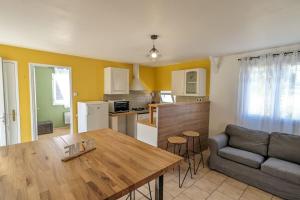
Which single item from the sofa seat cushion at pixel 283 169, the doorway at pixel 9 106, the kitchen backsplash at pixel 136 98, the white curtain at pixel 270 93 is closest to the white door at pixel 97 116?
the kitchen backsplash at pixel 136 98

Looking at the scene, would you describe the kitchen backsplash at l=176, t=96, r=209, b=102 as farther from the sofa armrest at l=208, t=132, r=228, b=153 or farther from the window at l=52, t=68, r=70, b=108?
the window at l=52, t=68, r=70, b=108

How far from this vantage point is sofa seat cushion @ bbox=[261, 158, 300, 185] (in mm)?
2111

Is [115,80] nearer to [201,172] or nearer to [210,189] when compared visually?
[201,172]

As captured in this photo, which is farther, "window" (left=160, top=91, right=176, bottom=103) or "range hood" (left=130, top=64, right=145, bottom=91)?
"window" (left=160, top=91, right=176, bottom=103)

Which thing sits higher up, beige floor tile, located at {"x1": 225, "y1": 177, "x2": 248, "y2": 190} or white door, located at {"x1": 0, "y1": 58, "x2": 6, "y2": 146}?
white door, located at {"x1": 0, "y1": 58, "x2": 6, "y2": 146}

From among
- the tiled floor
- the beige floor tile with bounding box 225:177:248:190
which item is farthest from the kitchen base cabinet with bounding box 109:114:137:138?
the beige floor tile with bounding box 225:177:248:190

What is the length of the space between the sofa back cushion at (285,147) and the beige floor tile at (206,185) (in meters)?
1.13

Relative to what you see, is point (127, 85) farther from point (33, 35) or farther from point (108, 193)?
point (108, 193)

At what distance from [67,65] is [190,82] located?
313cm

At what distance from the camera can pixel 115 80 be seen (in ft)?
14.2

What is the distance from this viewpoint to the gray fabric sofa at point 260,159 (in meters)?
2.21

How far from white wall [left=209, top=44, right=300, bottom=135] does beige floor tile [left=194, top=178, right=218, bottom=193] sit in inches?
64.5

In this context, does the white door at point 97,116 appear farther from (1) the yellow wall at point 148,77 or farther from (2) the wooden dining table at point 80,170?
(2) the wooden dining table at point 80,170

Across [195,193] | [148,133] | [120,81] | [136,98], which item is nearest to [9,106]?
[120,81]
